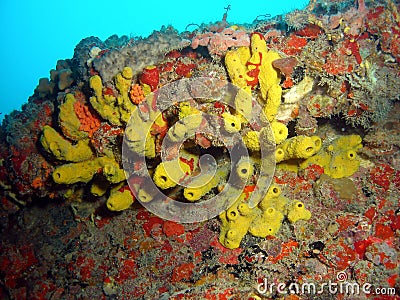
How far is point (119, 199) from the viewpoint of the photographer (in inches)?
164

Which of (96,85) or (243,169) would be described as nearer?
(243,169)

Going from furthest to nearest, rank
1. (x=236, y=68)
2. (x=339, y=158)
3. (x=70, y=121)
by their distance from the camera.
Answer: (x=70, y=121) < (x=339, y=158) < (x=236, y=68)

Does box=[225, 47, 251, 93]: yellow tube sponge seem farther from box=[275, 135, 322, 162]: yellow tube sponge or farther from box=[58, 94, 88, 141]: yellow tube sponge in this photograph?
box=[58, 94, 88, 141]: yellow tube sponge

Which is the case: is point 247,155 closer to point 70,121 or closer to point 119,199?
point 119,199

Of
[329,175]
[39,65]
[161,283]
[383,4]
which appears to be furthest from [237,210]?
[39,65]

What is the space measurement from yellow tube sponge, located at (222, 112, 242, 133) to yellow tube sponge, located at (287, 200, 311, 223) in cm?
140

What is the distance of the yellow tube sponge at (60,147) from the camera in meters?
4.21

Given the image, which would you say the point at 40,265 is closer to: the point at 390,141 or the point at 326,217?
the point at 326,217

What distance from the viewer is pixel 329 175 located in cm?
415

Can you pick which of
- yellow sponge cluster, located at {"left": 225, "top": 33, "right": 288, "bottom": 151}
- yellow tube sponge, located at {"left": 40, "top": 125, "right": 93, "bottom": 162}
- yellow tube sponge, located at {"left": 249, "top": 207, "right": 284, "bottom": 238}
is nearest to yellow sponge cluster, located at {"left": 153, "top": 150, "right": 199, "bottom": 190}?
yellow sponge cluster, located at {"left": 225, "top": 33, "right": 288, "bottom": 151}

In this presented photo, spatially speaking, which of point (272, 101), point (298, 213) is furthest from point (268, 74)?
point (298, 213)

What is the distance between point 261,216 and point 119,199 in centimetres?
206

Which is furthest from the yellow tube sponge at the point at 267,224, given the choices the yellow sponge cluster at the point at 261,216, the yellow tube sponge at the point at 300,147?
the yellow tube sponge at the point at 300,147

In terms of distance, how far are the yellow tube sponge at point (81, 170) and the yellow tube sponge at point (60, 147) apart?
118 millimetres
